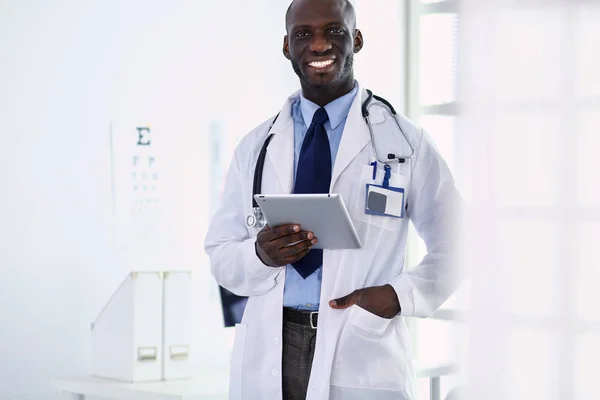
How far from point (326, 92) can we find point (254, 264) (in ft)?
1.42

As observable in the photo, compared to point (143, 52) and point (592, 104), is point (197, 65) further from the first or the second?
point (592, 104)

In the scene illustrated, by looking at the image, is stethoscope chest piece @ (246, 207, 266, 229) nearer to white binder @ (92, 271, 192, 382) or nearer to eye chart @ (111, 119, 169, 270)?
white binder @ (92, 271, 192, 382)

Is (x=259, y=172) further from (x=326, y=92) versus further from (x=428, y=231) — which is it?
(x=428, y=231)

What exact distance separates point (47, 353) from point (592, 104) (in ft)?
8.03

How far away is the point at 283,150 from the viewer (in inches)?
72.2

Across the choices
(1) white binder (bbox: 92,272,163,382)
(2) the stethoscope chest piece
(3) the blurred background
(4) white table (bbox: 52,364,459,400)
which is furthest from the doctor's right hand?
(1) white binder (bbox: 92,272,163,382)

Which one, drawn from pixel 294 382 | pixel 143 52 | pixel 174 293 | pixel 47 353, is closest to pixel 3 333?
pixel 47 353

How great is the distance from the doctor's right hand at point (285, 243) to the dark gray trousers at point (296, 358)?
0.52ft

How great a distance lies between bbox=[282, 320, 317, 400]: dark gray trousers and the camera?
170 centimetres

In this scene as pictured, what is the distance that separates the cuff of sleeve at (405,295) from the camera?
167cm

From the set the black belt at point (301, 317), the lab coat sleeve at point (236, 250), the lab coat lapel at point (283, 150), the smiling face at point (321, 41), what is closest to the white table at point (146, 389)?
the lab coat sleeve at point (236, 250)

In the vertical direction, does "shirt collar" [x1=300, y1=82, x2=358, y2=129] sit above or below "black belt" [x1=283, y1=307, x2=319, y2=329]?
above

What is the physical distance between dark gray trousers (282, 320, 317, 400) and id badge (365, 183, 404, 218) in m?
0.30

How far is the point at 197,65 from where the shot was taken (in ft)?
10.6
